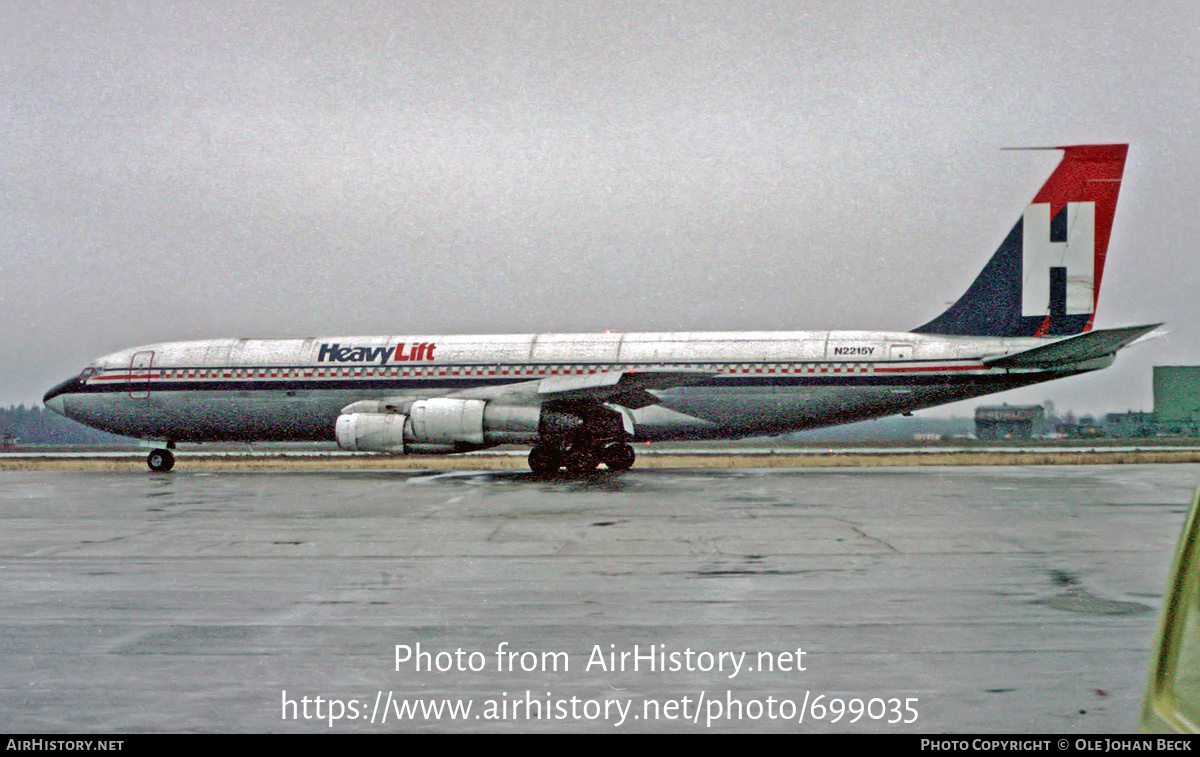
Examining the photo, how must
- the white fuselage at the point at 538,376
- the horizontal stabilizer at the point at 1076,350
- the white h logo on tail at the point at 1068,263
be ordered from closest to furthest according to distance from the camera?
the horizontal stabilizer at the point at 1076,350 < the white fuselage at the point at 538,376 < the white h logo on tail at the point at 1068,263

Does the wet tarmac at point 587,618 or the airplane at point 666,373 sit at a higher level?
the airplane at point 666,373

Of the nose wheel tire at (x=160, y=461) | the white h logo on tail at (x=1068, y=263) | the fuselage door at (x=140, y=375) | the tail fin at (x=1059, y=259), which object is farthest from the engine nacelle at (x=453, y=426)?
the white h logo on tail at (x=1068, y=263)

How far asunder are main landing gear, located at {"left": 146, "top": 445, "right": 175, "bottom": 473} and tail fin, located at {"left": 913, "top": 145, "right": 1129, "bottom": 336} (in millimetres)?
20605

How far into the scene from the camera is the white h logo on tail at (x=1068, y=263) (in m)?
22.2

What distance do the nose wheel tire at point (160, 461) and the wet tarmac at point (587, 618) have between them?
37.7 feet

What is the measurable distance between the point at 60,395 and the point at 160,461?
12.6 ft

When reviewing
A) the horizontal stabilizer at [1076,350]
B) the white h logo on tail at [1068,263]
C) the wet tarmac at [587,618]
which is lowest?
the wet tarmac at [587,618]

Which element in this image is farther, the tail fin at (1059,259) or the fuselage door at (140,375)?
the fuselage door at (140,375)

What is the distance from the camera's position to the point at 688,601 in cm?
705

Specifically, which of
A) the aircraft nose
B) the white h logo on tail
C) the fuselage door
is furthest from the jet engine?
the white h logo on tail

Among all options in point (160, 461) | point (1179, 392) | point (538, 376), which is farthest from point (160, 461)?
point (1179, 392)

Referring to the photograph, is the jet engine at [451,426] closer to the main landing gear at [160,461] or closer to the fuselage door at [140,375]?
the main landing gear at [160,461]

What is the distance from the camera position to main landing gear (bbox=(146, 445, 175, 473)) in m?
24.7

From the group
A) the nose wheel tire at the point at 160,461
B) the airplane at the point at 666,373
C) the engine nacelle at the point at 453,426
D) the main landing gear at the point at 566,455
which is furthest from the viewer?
the nose wheel tire at the point at 160,461
